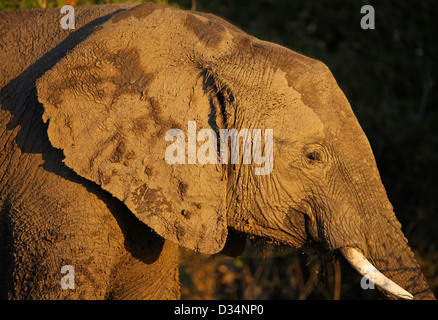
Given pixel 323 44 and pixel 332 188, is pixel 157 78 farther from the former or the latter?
pixel 323 44

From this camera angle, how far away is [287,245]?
328 centimetres

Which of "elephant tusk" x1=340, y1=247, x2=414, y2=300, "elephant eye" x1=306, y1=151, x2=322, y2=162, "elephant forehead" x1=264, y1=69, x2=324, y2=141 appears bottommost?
"elephant tusk" x1=340, y1=247, x2=414, y2=300

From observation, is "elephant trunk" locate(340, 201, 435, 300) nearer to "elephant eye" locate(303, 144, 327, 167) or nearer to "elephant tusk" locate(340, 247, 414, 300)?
"elephant tusk" locate(340, 247, 414, 300)

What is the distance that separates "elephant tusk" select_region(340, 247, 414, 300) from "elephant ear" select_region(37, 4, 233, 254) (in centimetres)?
64

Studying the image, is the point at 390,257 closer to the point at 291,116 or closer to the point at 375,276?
the point at 375,276

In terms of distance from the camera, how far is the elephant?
2982 millimetres

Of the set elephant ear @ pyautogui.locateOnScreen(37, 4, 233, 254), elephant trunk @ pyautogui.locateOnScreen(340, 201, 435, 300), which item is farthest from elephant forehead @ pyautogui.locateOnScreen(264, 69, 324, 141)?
elephant trunk @ pyautogui.locateOnScreen(340, 201, 435, 300)

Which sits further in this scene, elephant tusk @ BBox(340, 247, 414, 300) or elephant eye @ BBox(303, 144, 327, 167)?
elephant eye @ BBox(303, 144, 327, 167)

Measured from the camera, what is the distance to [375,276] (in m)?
2.99

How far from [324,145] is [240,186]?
0.45 m

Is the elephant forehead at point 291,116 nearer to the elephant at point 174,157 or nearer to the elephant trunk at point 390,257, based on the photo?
the elephant at point 174,157

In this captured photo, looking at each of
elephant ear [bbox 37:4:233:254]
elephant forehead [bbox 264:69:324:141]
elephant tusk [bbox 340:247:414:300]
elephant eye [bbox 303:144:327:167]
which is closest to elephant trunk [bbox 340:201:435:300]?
elephant tusk [bbox 340:247:414:300]

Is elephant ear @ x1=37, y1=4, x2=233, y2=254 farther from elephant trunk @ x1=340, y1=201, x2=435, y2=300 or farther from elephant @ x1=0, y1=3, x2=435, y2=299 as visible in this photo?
elephant trunk @ x1=340, y1=201, x2=435, y2=300

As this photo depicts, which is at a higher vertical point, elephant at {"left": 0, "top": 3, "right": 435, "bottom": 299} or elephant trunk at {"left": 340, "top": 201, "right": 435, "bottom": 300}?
elephant at {"left": 0, "top": 3, "right": 435, "bottom": 299}
